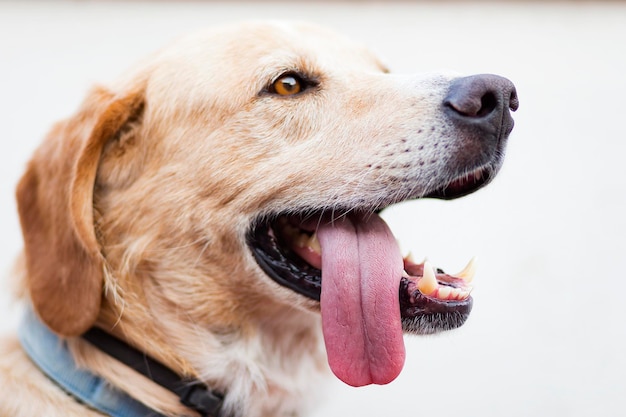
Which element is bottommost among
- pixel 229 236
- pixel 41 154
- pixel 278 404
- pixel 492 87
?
pixel 278 404

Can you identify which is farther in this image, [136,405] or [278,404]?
[278,404]

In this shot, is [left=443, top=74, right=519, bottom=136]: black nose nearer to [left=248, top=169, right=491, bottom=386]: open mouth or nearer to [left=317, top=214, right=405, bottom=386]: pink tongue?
[left=248, top=169, right=491, bottom=386]: open mouth

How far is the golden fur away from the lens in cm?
228

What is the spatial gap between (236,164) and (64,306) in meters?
0.76

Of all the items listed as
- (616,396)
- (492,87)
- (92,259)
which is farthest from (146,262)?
(616,396)

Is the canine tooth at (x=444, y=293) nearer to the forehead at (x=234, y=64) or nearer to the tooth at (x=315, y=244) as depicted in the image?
the tooth at (x=315, y=244)

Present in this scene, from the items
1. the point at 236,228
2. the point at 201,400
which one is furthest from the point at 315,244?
the point at 201,400

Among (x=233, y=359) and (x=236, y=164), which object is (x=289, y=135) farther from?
(x=233, y=359)

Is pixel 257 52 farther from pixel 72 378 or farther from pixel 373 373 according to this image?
pixel 72 378

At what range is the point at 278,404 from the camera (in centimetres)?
253

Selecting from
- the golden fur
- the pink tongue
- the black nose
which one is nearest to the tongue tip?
the pink tongue

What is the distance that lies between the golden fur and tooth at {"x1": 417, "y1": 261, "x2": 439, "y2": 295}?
278mm

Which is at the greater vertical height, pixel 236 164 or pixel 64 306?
pixel 236 164

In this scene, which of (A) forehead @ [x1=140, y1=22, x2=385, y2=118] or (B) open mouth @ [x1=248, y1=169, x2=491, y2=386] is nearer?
(B) open mouth @ [x1=248, y1=169, x2=491, y2=386]
